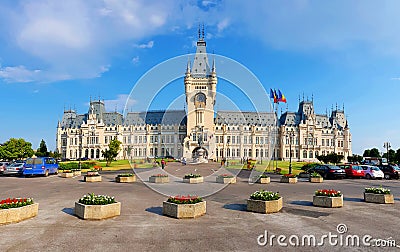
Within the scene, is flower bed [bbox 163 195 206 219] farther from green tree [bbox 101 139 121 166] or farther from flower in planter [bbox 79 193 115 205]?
green tree [bbox 101 139 121 166]

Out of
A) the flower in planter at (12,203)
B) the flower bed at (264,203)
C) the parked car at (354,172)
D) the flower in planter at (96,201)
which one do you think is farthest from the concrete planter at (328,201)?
the parked car at (354,172)

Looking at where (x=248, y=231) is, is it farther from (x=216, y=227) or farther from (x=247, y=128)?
(x=247, y=128)

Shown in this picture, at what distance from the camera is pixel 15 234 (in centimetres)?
906

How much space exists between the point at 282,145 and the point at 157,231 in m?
122

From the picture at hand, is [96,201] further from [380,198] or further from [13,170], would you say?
[13,170]

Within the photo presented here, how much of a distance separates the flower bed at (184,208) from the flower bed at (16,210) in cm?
517

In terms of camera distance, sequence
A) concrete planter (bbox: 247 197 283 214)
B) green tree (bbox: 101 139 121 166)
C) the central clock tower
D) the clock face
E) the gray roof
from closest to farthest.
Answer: concrete planter (bbox: 247 197 283 214) < green tree (bbox: 101 139 121 166) < the clock face < the central clock tower < the gray roof

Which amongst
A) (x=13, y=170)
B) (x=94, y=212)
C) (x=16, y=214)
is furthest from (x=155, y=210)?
(x=13, y=170)

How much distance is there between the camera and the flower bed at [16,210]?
33.8 ft

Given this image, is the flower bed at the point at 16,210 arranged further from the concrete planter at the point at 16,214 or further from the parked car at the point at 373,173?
the parked car at the point at 373,173

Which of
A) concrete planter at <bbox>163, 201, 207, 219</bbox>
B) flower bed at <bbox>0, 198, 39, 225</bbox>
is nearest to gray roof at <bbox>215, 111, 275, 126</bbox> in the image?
concrete planter at <bbox>163, 201, 207, 219</bbox>

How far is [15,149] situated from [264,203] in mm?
93254

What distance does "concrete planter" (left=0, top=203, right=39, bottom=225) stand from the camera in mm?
10250

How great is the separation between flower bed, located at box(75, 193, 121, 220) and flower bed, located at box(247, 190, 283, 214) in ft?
19.0
